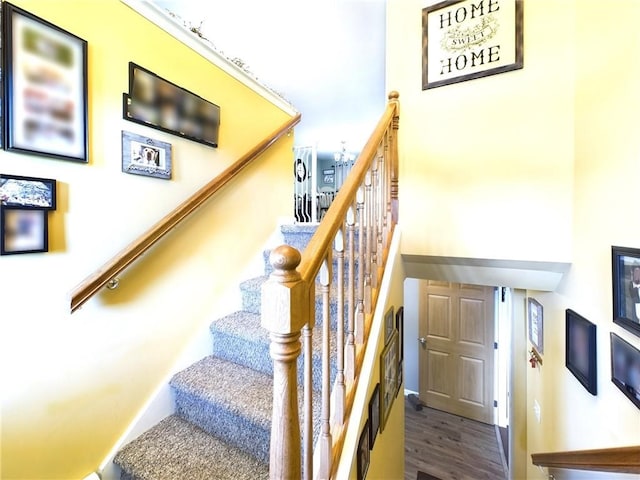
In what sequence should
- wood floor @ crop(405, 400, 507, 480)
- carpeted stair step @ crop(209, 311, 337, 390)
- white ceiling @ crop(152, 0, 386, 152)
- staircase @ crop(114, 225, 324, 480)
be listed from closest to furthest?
staircase @ crop(114, 225, 324, 480) < carpeted stair step @ crop(209, 311, 337, 390) < white ceiling @ crop(152, 0, 386, 152) < wood floor @ crop(405, 400, 507, 480)

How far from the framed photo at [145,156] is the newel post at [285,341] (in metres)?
1.10

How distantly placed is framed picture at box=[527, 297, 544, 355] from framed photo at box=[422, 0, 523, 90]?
5.70 feet

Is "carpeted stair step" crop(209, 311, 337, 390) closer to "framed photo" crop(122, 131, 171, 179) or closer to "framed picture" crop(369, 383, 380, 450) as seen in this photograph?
"framed picture" crop(369, 383, 380, 450)

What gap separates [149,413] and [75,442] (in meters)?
0.30

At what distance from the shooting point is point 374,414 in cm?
120

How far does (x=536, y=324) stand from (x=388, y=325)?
5.43ft

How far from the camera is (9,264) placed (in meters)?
0.96

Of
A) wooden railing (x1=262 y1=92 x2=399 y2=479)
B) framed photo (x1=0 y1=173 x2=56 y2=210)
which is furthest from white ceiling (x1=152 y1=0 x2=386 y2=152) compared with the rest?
framed photo (x1=0 y1=173 x2=56 y2=210)

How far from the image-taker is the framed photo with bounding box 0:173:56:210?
93cm

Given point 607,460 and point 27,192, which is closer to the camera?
point 607,460

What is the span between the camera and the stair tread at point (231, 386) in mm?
1241

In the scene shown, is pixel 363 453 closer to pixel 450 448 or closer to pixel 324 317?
pixel 324 317

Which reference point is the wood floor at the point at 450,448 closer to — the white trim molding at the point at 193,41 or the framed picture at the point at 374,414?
the framed picture at the point at 374,414

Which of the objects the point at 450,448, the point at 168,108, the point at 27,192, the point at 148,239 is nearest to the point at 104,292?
the point at 148,239
